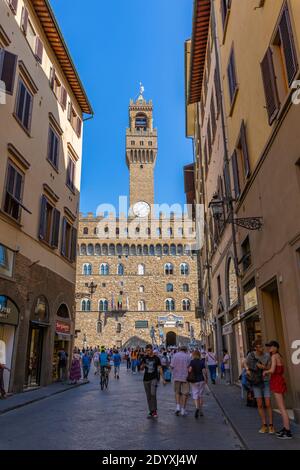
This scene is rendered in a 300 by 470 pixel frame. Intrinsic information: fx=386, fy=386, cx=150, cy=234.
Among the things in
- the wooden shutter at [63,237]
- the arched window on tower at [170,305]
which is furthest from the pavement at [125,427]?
the arched window on tower at [170,305]

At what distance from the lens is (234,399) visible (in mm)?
10898

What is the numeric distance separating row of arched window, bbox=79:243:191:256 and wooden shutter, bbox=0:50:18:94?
45.2 m

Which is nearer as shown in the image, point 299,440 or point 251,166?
point 299,440

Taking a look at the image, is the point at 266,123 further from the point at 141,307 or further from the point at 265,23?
the point at 141,307

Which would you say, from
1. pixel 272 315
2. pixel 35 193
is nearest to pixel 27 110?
pixel 35 193

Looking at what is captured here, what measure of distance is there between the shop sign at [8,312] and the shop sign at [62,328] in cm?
419

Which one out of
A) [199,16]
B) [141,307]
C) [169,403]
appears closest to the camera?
[169,403]

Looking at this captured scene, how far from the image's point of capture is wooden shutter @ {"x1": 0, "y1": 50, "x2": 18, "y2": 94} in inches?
480

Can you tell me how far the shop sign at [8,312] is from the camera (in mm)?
11766

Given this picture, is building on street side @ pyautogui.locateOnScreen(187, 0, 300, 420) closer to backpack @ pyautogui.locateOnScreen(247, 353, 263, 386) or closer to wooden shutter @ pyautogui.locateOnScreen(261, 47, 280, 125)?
wooden shutter @ pyautogui.locateOnScreen(261, 47, 280, 125)

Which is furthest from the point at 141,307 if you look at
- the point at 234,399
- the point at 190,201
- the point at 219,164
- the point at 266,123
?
the point at 266,123
